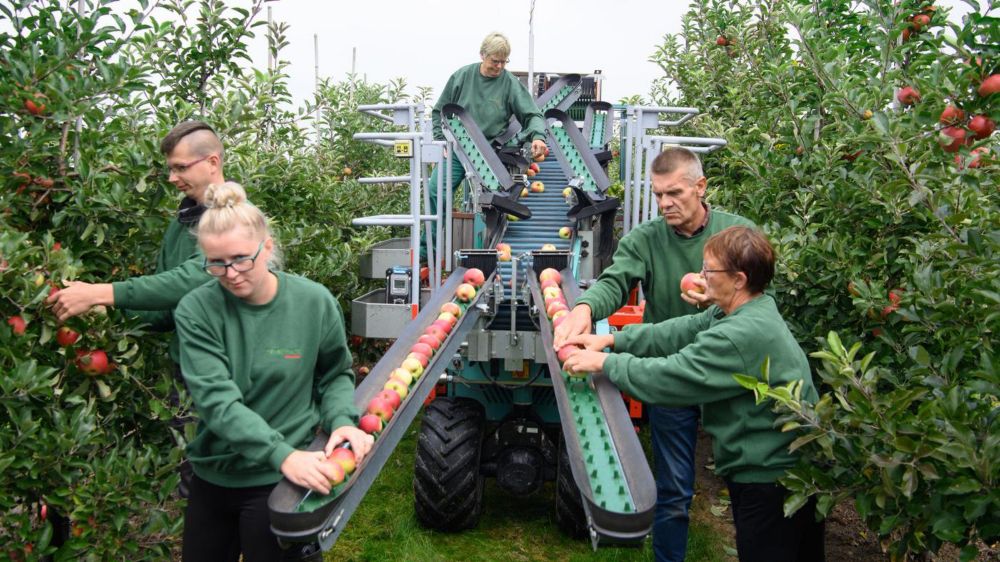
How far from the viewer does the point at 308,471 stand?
94.0 inches

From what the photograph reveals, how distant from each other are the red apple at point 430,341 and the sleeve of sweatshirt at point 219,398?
1.20m

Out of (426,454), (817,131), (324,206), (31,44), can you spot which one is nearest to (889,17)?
(817,131)

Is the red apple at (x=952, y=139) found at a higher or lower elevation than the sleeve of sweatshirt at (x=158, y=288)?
higher

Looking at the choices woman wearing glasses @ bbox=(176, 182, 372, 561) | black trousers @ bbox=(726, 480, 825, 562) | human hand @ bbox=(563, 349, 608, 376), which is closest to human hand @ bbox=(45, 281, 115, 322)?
woman wearing glasses @ bbox=(176, 182, 372, 561)

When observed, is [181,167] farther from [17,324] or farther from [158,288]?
[17,324]

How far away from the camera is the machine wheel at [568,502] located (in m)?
4.99

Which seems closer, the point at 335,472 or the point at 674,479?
the point at 335,472

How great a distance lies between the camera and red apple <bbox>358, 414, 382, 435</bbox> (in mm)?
2803

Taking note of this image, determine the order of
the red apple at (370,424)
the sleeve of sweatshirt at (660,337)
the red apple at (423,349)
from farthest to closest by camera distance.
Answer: the red apple at (423,349) → the sleeve of sweatshirt at (660,337) → the red apple at (370,424)

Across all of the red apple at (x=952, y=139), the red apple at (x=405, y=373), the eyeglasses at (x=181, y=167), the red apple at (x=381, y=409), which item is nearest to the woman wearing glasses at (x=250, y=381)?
the red apple at (x=381, y=409)

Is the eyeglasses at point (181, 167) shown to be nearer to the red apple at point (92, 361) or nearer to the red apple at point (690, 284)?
the red apple at point (92, 361)

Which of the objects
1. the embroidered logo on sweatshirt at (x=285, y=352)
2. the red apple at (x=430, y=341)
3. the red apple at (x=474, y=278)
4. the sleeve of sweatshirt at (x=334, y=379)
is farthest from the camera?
the red apple at (x=474, y=278)

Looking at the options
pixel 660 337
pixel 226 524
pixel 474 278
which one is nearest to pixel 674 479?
pixel 660 337

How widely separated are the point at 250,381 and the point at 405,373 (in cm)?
79
